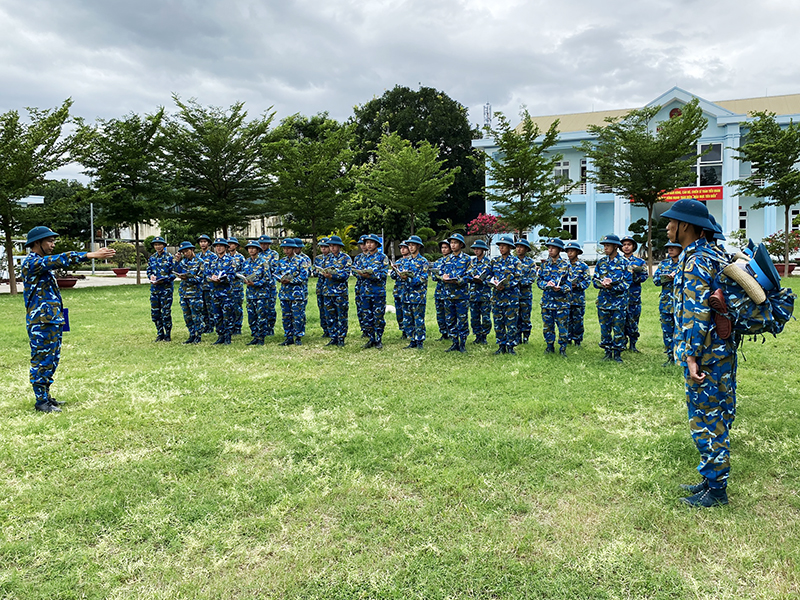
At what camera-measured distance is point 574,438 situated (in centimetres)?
470

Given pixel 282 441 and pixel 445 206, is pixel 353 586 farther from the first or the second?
pixel 445 206

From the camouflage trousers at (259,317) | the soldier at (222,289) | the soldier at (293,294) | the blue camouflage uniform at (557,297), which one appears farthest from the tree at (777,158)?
the soldier at (222,289)

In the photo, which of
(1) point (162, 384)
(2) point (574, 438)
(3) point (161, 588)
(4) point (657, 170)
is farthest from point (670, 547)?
(4) point (657, 170)

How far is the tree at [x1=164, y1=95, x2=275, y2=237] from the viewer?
2528 cm

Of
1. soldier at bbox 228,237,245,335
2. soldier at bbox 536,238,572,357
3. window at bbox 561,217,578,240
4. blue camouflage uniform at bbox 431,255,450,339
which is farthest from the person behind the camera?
window at bbox 561,217,578,240

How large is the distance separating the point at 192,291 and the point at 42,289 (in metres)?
4.06

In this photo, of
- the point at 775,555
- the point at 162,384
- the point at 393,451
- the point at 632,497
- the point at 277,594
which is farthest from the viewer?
the point at 162,384

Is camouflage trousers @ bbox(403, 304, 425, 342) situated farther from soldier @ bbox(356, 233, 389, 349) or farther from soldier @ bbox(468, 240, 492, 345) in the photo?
soldier @ bbox(468, 240, 492, 345)

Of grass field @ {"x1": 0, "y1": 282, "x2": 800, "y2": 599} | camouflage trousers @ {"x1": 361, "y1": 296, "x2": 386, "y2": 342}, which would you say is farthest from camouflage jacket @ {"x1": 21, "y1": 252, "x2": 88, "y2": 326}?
camouflage trousers @ {"x1": 361, "y1": 296, "x2": 386, "y2": 342}

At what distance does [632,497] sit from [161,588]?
9.81 ft

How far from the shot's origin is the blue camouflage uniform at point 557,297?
8.10 m

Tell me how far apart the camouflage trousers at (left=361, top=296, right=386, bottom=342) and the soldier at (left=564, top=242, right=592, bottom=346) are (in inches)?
121

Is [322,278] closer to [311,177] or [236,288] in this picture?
[236,288]

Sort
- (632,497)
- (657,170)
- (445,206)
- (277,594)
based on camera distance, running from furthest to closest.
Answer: (445,206) < (657,170) < (632,497) < (277,594)
